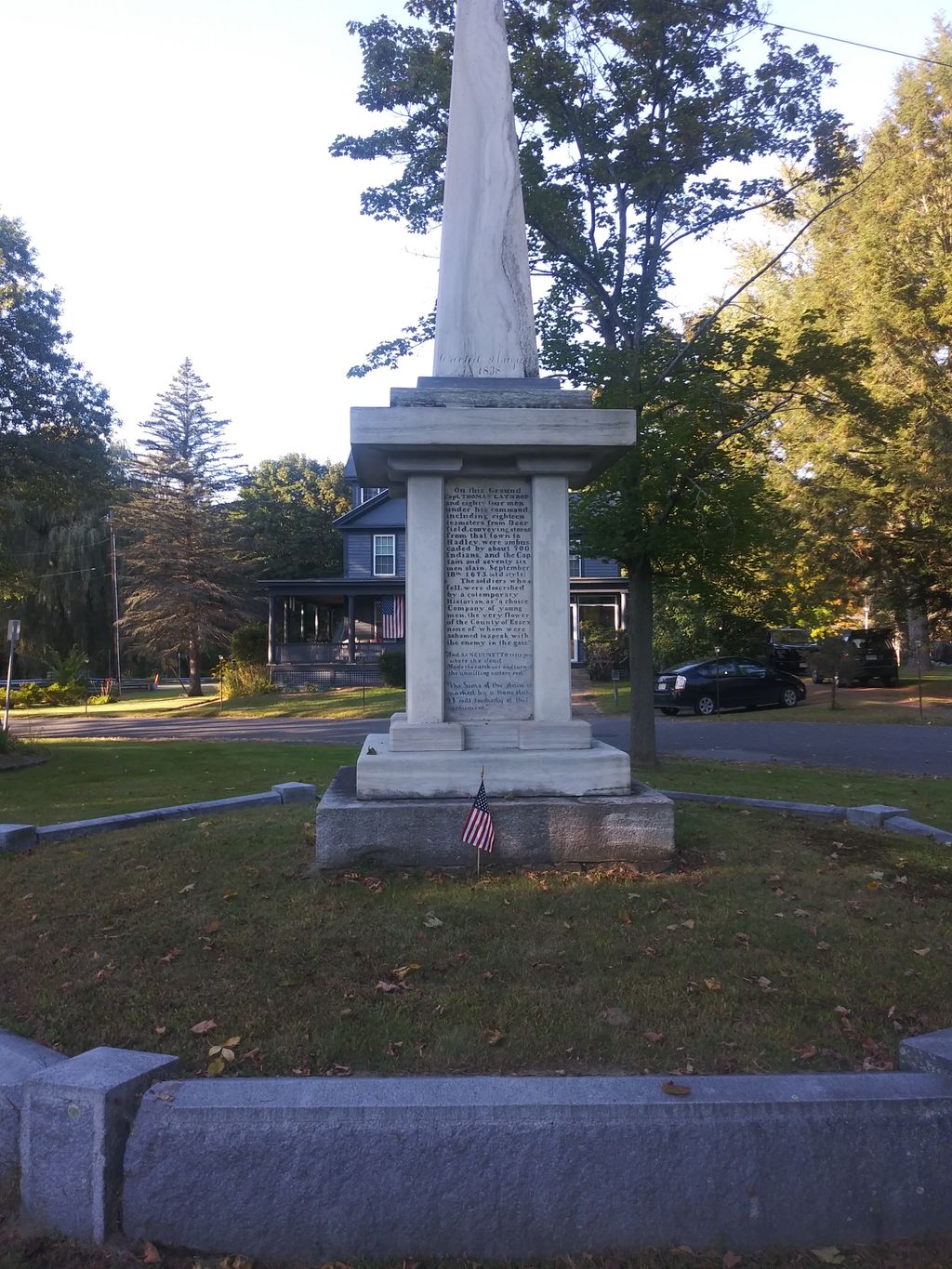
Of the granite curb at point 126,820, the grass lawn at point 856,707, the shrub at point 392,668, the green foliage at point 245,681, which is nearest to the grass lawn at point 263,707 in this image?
the green foliage at point 245,681

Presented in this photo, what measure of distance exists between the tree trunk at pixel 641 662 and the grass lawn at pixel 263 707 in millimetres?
15066

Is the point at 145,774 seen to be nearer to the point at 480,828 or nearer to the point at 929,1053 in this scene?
the point at 480,828

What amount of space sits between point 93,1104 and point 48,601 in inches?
1944

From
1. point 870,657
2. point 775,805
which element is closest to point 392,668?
point 870,657

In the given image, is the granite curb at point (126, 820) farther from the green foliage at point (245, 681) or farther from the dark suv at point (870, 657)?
the green foliage at point (245, 681)

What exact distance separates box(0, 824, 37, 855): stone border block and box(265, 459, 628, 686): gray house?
30672 mm

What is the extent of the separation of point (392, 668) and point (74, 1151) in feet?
109

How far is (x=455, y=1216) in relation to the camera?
2951 mm

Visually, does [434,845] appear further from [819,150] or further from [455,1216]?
[819,150]

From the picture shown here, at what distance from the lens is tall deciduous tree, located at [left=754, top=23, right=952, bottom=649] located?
2692 cm

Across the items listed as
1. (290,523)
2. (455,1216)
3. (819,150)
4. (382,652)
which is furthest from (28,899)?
(290,523)

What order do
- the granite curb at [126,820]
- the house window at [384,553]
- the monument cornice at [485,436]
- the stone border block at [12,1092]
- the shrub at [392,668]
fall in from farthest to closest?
1. the house window at [384,553]
2. the shrub at [392,668]
3. the granite curb at [126,820]
4. the monument cornice at [485,436]
5. the stone border block at [12,1092]

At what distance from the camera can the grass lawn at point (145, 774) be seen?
1186 centimetres

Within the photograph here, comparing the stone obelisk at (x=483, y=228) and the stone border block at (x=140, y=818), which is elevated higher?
the stone obelisk at (x=483, y=228)
